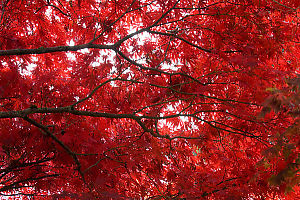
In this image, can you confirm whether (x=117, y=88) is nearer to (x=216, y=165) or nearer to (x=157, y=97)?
(x=157, y=97)

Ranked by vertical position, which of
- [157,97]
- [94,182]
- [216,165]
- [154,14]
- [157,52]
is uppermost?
[154,14]

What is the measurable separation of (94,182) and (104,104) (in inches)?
46.1

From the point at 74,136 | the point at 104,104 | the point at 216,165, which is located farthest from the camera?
the point at 216,165

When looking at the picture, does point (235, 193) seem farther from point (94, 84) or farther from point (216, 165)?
point (94, 84)

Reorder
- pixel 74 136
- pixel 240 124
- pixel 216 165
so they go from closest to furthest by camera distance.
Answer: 1. pixel 74 136
2. pixel 240 124
3. pixel 216 165

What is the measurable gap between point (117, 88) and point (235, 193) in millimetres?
2103

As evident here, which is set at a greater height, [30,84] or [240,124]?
[30,84]

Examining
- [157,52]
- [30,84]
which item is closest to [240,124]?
[157,52]

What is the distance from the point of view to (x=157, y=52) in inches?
154

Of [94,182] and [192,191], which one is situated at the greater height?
[94,182]

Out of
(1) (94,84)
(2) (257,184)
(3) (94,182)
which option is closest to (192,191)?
(2) (257,184)

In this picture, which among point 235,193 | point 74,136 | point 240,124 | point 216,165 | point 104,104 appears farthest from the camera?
point 216,165

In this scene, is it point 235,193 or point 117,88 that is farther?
point 117,88

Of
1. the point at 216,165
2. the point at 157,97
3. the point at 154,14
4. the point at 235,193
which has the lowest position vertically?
the point at 235,193
